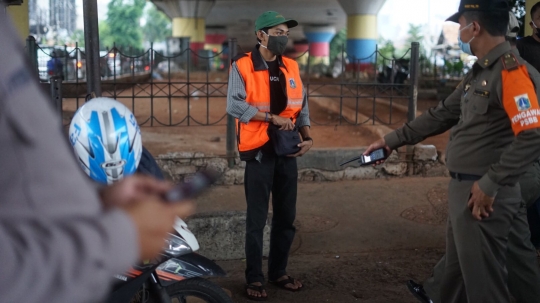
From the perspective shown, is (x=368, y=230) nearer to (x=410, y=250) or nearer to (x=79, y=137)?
(x=410, y=250)

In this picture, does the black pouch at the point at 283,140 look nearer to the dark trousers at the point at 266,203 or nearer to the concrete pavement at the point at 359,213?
the dark trousers at the point at 266,203

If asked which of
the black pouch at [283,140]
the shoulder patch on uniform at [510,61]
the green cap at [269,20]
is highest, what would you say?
the green cap at [269,20]

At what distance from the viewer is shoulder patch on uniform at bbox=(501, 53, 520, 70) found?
3.01 meters

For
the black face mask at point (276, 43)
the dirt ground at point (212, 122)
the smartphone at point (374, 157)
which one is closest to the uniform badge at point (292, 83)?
the black face mask at point (276, 43)

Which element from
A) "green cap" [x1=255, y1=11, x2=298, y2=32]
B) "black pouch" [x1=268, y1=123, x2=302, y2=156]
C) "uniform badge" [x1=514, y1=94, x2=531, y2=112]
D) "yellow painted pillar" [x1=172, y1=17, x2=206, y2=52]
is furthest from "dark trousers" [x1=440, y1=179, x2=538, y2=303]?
"yellow painted pillar" [x1=172, y1=17, x2=206, y2=52]

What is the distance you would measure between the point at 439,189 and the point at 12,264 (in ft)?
21.8

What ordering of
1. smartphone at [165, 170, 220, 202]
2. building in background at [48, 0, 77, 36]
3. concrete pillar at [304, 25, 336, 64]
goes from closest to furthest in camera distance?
smartphone at [165, 170, 220, 202] → building in background at [48, 0, 77, 36] → concrete pillar at [304, 25, 336, 64]

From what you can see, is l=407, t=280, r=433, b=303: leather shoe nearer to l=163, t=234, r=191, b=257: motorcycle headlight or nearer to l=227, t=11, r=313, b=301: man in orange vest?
l=227, t=11, r=313, b=301: man in orange vest

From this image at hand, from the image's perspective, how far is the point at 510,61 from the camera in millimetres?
3033

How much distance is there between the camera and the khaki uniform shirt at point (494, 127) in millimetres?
2908

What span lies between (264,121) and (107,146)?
2268mm

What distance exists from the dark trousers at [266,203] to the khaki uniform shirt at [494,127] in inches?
51.0

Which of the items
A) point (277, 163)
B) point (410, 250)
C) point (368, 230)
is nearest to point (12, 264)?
point (277, 163)

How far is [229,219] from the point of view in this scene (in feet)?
16.6
